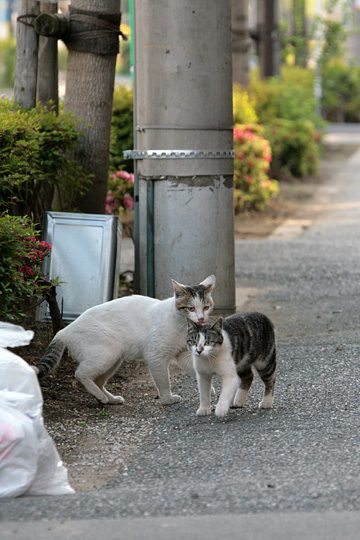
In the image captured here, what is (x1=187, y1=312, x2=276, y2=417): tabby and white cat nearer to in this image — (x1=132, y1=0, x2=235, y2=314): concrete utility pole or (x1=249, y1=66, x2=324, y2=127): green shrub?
(x1=132, y1=0, x2=235, y2=314): concrete utility pole

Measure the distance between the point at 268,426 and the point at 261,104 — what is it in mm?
17226

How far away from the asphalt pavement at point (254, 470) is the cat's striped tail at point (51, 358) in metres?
0.71

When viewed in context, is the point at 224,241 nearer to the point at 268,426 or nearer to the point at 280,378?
the point at 280,378

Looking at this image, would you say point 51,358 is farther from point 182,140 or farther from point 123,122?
point 123,122

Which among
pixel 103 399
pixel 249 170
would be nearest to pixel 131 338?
pixel 103 399

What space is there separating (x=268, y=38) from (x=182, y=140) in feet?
62.7

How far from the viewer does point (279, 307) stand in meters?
10.6

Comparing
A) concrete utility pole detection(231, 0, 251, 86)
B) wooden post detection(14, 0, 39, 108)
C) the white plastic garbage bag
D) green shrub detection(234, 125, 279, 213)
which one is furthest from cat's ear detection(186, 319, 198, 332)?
concrete utility pole detection(231, 0, 251, 86)

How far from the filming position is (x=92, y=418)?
698cm

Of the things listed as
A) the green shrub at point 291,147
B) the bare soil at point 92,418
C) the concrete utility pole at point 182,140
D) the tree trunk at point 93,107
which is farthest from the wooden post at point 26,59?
the green shrub at point 291,147

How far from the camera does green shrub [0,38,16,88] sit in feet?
142

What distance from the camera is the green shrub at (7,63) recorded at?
4328cm

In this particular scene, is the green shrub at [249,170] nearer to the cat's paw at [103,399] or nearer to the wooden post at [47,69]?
the wooden post at [47,69]

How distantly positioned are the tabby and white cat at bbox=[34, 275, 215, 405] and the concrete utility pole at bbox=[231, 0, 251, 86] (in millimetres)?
15591
